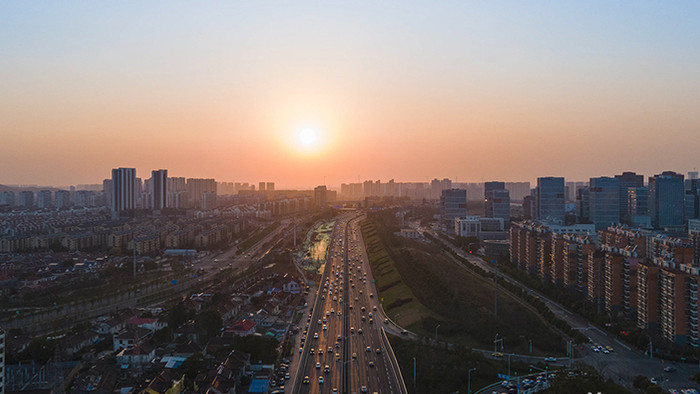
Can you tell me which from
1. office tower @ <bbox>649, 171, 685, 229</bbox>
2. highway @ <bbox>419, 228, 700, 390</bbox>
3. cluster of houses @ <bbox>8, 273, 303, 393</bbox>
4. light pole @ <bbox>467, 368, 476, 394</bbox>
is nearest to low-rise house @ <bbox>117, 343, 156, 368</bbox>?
cluster of houses @ <bbox>8, 273, 303, 393</bbox>

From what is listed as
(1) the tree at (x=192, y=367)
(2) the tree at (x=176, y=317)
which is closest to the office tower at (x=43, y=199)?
(2) the tree at (x=176, y=317)

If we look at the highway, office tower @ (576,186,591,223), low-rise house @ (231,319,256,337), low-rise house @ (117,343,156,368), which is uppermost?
office tower @ (576,186,591,223)

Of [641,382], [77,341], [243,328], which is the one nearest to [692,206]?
[641,382]

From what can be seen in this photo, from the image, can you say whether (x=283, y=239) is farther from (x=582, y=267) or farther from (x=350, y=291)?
(x=582, y=267)

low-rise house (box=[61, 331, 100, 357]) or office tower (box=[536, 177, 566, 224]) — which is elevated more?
office tower (box=[536, 177, 566, 224])

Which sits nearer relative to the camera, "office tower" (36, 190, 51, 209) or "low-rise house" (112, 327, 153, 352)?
"low-rise house" (112, 327, 153, 352)

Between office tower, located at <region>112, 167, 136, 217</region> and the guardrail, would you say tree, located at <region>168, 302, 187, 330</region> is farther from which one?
office tower, located at <region>112, 167, 136, 217</region>

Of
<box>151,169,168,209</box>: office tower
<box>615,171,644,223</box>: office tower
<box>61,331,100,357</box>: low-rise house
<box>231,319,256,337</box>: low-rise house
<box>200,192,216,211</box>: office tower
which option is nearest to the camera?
<box>61,331,100,357</box>: low-rise house

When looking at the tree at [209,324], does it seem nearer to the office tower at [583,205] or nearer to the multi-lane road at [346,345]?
the multi-lane road at [346,345]

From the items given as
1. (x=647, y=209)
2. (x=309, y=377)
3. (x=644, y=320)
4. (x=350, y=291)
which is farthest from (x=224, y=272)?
(x=647, y=209)
